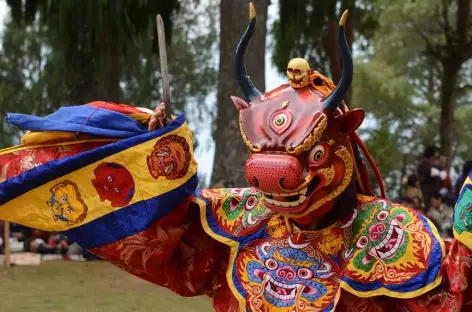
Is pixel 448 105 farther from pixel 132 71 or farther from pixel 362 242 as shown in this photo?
pixel 362 242

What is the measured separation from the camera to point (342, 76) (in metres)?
2.95

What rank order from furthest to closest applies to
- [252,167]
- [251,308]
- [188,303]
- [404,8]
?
1. [404,8]
2. [188,303]
3. [251,308]
4. [252,167]

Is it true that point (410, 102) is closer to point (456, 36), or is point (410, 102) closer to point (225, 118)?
point (456, 36)

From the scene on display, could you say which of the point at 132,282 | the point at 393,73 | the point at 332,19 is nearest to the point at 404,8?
the point at 393,73

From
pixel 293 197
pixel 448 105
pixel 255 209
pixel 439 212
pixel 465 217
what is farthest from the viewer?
pixel 448 105

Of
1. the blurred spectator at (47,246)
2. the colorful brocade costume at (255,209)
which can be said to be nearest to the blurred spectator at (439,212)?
the blurred spectator at (47,246)

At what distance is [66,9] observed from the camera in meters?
11.4

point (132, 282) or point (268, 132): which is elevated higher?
point (268, 132)

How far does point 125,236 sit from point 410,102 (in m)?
24.9

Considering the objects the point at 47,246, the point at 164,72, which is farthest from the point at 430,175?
the point at 164,72

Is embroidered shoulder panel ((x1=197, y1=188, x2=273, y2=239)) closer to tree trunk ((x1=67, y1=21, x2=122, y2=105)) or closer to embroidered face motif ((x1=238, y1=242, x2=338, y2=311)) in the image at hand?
embroidered face motif ((x1=238, y1=242, x2=338, y2=311))

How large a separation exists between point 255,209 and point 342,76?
0.69 meters

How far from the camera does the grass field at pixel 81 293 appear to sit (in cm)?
711

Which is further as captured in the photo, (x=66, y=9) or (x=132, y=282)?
(x=66, y=9)
